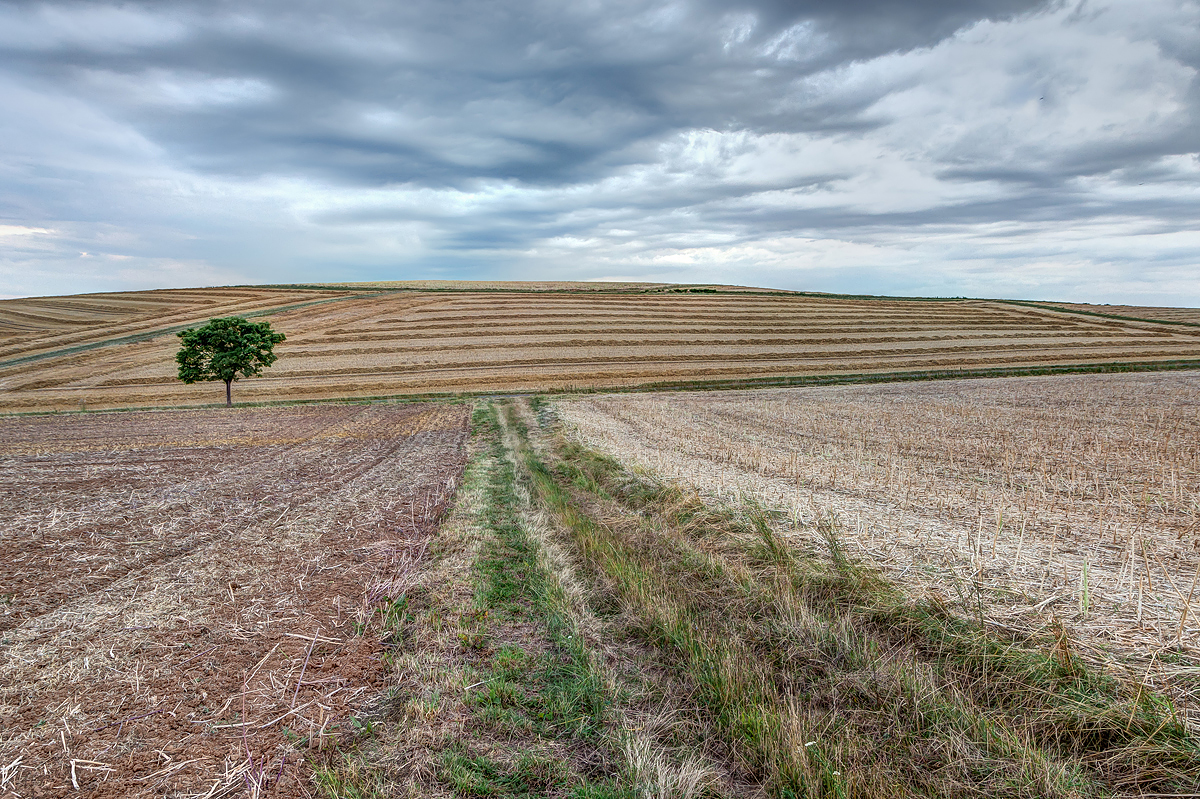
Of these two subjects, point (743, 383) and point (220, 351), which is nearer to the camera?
point (220, 351)

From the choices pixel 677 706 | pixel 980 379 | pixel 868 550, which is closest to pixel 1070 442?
pixel 868 550

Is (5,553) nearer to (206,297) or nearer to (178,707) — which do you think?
(178,707)

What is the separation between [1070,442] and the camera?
15.3 m

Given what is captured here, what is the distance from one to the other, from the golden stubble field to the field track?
64.4 feet

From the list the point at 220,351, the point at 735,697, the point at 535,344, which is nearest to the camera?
the point at 735,697

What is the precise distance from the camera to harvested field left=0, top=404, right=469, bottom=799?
4098 mm

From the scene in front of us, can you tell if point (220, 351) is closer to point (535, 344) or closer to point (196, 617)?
point (535, 344)

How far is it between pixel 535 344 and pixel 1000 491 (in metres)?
42.3

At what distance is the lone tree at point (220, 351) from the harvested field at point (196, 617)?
22853 mm

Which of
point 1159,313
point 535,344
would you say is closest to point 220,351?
point 535,344

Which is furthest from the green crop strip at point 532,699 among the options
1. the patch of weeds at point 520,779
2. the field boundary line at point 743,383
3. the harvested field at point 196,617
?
the field boundary line at point 743,383

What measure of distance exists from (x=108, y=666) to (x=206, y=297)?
9084cm

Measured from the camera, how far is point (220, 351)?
119ft

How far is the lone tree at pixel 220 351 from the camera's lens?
3581 cm
